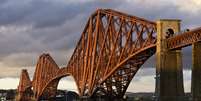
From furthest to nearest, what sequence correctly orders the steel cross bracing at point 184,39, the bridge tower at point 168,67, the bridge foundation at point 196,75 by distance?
1. the bridge tower at point 168,67
2. the steel cross bracing at point 184,39
3. the bridge foundation at point 196,75

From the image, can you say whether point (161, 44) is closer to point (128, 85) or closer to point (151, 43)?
point (151, 43)

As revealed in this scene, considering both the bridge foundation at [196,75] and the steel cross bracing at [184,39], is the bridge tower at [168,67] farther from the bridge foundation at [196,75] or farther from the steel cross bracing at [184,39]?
the bridge foundation at [196,75]

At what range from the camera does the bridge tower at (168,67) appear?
104125 millimetres

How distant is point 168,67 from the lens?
345 feet

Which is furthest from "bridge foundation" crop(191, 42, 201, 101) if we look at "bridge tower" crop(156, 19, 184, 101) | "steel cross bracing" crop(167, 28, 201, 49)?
"bridge tower" crop(156, 19, 184, 101)

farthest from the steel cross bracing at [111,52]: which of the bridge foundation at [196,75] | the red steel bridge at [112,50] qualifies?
the bridge foundation at [196,75]

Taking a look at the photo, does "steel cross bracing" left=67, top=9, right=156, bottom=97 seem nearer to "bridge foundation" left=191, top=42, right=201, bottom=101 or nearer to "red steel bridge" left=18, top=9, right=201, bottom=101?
"red steel bridge" left=18, top=9, right=201, bottom=101

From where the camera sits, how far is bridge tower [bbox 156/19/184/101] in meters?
104

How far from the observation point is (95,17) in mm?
157250

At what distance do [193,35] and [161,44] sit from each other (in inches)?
531

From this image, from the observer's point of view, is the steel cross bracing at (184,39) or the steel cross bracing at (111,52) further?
the steel cross bracing at (111,52)

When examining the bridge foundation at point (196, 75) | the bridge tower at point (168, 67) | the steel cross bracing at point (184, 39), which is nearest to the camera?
the bridge foundation at point (196, 75)

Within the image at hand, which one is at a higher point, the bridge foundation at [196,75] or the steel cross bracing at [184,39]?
the steel cross bracing at [184,39]

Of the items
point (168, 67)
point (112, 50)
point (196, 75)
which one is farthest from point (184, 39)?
point (112, 50)
